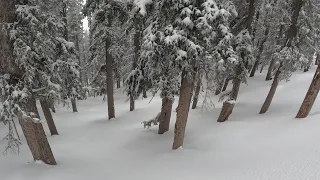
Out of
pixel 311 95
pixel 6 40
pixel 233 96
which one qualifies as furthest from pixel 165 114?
pixel 6 40

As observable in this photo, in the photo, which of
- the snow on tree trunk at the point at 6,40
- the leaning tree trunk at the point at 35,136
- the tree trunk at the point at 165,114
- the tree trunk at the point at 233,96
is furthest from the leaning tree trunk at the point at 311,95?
the snow on tree trunk at the point at 6,40

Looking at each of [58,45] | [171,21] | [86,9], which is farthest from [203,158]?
[86,9]

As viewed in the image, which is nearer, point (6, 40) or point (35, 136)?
point (6, 40)

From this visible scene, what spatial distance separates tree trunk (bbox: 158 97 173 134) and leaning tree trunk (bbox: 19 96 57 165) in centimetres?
596

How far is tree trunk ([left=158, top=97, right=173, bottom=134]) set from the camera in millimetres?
Result: 13469

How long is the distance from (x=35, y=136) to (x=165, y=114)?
6.73 metres

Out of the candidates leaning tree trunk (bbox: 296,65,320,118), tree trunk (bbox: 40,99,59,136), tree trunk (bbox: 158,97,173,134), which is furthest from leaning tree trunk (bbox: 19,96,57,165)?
leaning tree trunk (bbox: 296,65,320,118)

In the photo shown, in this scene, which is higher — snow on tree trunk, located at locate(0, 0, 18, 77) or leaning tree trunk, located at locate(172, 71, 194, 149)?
snow on tree trunk, located at locate(0, 0, 18, 77)

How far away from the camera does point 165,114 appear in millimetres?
13906

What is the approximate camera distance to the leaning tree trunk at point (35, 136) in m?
8.48

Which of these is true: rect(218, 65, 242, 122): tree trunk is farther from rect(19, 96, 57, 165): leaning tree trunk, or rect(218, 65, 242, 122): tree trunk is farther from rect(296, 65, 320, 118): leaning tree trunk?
rect(19, 96, 57, 165): leaning tree trunk

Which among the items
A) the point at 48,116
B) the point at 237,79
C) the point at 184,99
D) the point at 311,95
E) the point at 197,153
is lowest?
the point at 48,116

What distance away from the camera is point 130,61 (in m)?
22.5

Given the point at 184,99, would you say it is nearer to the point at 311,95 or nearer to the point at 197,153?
the point at 197,153
